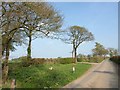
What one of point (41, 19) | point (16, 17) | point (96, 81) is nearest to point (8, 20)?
point (16, 17)

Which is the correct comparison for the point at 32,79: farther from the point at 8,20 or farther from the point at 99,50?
the point at 99,50

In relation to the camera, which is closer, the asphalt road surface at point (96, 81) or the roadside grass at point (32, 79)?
the asphalt road surface at point (96, 81)

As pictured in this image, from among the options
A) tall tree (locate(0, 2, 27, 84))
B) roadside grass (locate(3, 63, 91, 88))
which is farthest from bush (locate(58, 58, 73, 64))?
tall tree (locate(0, 2, 27, 84))

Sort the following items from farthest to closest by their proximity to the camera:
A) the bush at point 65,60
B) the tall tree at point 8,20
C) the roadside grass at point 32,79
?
the bush at point 65,60 → the roadside grass at point 32,79 → the tall tree at point 8,20

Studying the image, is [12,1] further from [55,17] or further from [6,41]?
[55,17]

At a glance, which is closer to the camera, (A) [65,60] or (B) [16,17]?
(B) [16,17]

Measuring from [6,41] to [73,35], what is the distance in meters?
31.7

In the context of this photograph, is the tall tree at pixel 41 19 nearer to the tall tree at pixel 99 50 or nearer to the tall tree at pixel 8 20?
the tall tree at pixel 8 20

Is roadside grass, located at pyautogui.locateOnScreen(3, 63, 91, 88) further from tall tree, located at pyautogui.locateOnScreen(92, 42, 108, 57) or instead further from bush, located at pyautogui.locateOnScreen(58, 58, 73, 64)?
tall tree, located at pyautogui.locateOnScreen(92, 42, 108, 57)

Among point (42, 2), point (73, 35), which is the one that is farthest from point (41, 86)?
point (73, 35)

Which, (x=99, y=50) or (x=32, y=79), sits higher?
(x=99, y=50)

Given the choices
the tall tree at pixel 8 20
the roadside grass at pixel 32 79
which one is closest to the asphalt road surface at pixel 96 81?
the roadside grass at pixel 32 79

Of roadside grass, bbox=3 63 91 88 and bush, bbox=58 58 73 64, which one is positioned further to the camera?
bush, bbox=58 58 73 64

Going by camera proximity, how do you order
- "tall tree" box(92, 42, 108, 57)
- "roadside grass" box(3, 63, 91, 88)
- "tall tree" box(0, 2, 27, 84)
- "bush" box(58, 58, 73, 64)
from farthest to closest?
"tall tree" box(92, 42, 108, 57) → "bush" box(58, 58, 73, 64) → "roadside grass" box(3, 63, 91, 88) → "tall tree" box(0, 2, 27, 84)
